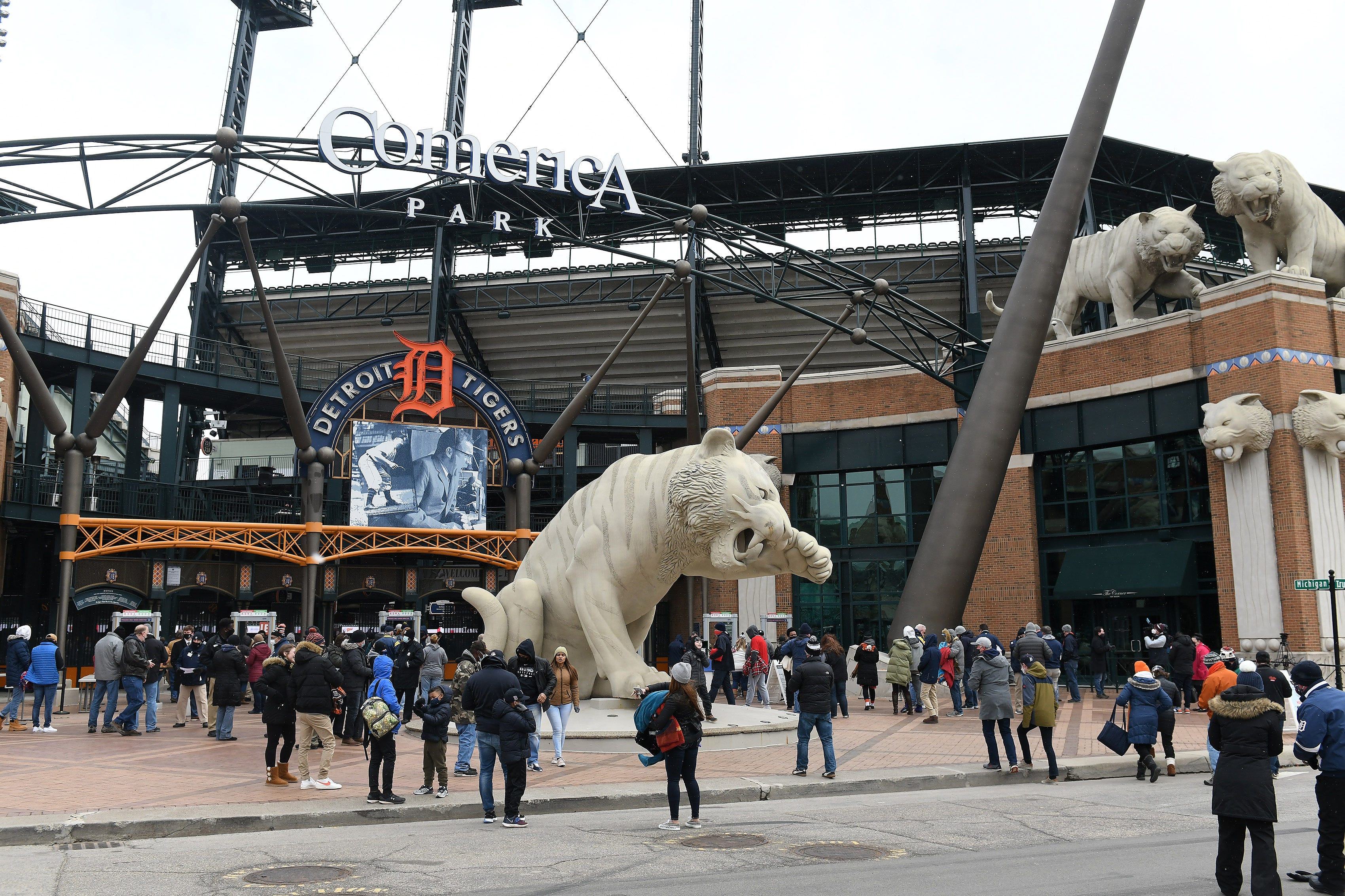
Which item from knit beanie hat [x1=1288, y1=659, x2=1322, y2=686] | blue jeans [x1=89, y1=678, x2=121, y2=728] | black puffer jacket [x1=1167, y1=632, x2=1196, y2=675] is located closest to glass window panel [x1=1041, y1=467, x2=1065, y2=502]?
black puffer jacket [x1=1167, y1=632, x2=1196, y2=675]

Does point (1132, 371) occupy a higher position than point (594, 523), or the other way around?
point (1132, 371)

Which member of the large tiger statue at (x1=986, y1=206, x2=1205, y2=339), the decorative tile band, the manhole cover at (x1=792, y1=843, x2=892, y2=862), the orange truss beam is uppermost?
the large tiger statue at (x1=986, y1=206, x2=1205, y2=339)

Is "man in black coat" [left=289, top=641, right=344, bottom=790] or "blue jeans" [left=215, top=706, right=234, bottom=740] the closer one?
"man in black coat" [left=289, top=641, right=344, bottom=790]

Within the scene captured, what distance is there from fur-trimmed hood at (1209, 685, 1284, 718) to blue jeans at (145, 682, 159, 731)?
1448 centimetres

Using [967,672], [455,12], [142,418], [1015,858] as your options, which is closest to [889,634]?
[967,672]

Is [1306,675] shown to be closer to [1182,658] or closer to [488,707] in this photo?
[488,707]

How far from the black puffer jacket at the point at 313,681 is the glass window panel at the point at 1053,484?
20892 millimetres

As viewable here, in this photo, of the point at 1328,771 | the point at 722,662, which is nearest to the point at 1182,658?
the point at 722,662

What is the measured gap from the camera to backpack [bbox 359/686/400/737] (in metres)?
9.47

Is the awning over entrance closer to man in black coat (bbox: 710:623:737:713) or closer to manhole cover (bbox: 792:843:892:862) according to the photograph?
man in black coat (bbox: 710:623:737:713)

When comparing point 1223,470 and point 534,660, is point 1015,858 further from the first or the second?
point 1223,470

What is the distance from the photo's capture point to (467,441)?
28625 mm

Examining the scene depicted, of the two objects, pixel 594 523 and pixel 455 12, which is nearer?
pixel 594 523

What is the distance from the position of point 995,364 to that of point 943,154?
1386 centimetres
